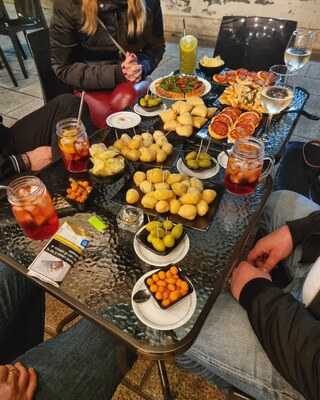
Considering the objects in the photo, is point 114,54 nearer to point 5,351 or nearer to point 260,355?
point 5,351

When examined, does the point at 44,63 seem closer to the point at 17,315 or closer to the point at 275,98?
the point at 275,98

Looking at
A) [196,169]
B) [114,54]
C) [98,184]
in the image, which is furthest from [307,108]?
[98,184]

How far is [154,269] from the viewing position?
35.9 inches

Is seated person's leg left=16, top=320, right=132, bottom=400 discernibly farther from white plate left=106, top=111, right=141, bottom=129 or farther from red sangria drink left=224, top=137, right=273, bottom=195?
white plate left=106, top=111, right=141, bottom=129

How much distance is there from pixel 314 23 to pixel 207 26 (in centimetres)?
142

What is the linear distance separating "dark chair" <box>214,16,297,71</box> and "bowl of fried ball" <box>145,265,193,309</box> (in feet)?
7.36

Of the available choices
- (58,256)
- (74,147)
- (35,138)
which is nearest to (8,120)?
(35,138)

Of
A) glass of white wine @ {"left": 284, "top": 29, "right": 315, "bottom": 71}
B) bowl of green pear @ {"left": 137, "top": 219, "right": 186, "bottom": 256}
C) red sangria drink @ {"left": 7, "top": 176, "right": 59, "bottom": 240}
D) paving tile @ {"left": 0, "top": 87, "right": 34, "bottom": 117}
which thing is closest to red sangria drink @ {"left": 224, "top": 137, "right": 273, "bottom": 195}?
bowl of green pear @ {"left": 137, "top": 219, "right": 186, "bottom": 256}

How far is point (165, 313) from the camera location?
807 millimetres

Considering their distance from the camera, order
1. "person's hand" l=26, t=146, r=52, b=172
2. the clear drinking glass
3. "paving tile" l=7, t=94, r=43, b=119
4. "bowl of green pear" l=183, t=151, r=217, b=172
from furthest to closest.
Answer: "paving tile" l=7, t=94, r=43, b=119
the clear drinking glass
"person's hand" l=26, t=146, r=52, b=172
"bowl of green pear" l=183, t=151, r=217, b=172

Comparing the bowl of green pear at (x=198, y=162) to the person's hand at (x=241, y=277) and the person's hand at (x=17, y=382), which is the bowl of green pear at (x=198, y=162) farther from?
the person's hand at (x=17, y=382)

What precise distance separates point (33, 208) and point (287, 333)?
0.84 metres

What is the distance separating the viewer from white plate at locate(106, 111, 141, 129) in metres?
1.52

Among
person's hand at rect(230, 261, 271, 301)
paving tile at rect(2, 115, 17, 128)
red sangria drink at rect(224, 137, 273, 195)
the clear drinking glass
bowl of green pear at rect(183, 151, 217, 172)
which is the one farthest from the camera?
paving tile at rect(2, 115, 17, 128)
